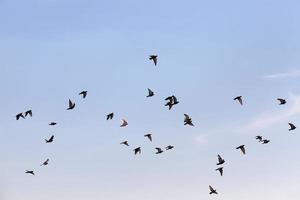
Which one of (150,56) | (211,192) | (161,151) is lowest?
(211,192)

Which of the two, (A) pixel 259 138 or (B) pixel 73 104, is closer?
(B) pixel 73 104

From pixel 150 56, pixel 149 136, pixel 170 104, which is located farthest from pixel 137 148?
pixel 150 56

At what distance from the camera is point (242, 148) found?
88812 millimetres

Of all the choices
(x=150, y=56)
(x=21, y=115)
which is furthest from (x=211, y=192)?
(x=21, y=115)

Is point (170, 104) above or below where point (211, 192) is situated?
above

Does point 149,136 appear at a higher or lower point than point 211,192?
higher

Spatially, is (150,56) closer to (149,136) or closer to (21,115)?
(149,136)

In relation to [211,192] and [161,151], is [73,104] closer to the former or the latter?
[161,151]

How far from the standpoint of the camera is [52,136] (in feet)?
286

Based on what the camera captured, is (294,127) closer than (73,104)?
No

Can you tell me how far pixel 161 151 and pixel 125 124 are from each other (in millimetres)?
8365

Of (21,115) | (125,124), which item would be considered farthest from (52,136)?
(125,124)

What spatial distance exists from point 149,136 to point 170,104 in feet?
26.7

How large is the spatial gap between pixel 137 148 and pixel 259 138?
1850 cm
